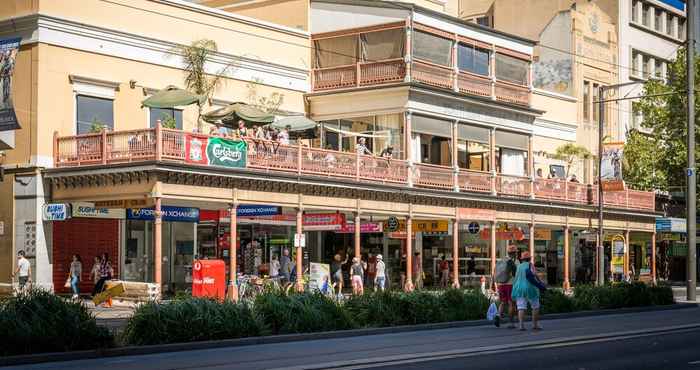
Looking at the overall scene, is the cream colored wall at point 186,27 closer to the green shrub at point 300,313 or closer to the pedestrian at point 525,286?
the green shrub at point 300,313

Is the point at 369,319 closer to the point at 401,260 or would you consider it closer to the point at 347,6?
the point at 347,6

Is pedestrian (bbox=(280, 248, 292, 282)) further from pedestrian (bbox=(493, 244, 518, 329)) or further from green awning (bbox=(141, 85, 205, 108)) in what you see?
pedestrian (bbox=(493, 244, 518, 329))

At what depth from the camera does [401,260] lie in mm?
48250

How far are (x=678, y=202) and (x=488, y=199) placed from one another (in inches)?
1035

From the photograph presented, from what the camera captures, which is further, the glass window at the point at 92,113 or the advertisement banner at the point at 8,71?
the glass window at the point at 92,113

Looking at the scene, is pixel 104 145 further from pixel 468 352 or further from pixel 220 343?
pixel 468 352

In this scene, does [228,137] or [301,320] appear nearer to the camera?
[301,320]

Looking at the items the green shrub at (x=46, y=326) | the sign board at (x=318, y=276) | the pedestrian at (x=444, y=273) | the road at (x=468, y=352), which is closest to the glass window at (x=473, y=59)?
the pedestrian at (x=444, y=273)

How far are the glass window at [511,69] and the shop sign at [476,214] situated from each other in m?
6.41

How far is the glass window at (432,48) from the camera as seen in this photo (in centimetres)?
4188

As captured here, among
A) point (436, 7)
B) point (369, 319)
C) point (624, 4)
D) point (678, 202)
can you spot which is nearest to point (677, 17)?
point (624, 4)

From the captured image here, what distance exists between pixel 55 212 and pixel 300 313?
1315cm

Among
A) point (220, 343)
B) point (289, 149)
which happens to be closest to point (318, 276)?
point (289, 149)

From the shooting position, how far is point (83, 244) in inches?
1409
